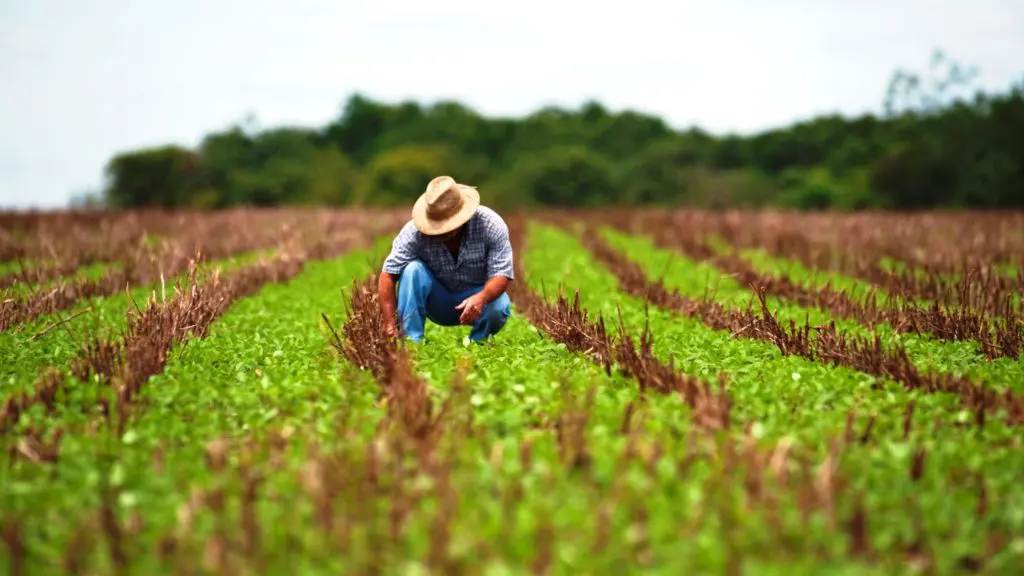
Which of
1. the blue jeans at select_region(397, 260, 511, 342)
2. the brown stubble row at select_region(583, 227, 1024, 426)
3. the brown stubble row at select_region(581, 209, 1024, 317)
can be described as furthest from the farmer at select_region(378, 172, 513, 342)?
the brown stubble row at select_region(581, 209, 1024, 317)

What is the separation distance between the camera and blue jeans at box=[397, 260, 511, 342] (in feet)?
20.6

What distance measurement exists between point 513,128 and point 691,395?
268 feet

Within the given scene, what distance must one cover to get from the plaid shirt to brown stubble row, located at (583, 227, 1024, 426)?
1.08 meters

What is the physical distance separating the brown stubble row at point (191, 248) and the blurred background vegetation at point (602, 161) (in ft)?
62.5

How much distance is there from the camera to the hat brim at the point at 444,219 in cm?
589

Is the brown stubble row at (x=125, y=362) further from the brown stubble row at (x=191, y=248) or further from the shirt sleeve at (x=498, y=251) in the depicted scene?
the shirt sleeve at (x=498, y=251)

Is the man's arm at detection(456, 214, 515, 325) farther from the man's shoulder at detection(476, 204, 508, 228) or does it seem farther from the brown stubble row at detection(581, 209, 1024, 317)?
the brown stubble row at detection(581, 209, 1024, 317)

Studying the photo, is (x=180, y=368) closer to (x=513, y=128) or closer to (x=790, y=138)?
(x=790, y=138)

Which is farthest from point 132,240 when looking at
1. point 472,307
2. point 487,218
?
point 472,307

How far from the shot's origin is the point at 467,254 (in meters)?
6.31

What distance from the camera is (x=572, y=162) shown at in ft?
210

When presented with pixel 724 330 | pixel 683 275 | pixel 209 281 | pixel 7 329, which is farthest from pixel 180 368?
pixel 683 275

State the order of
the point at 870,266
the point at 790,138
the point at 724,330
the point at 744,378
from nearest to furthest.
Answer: the point at 744,378
the point at 724,330
the point at 870,266
the point at 790,138

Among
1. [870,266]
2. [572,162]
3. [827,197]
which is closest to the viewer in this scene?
[870,266]
